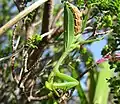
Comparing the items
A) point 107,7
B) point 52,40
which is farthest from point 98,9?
point 52,40

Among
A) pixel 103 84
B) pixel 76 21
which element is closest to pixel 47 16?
pixel 76 21

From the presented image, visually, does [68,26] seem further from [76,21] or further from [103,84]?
[103,84]

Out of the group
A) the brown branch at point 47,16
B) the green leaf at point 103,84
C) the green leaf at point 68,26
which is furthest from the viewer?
the green leaf at point 103,84

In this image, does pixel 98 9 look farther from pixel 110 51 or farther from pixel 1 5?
pixel 1 5

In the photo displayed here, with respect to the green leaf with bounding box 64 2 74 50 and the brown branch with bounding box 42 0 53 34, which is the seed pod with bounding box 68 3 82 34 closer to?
the green leaf with bounding box 64 2 74 50

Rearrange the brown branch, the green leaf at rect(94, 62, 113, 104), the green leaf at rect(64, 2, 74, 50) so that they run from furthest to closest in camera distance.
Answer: the green leaf at rect(94, 62, 113, 104) < the brown branch < the green leaf at rect(64, 2, 74, 50)

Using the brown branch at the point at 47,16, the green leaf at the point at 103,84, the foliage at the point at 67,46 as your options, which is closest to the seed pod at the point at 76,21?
the foliage at the point at 67,46

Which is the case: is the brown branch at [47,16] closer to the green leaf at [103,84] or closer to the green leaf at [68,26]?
the green leaf at [68,26]

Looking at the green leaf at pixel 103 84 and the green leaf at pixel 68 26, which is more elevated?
the green leaf at pixel 68 26

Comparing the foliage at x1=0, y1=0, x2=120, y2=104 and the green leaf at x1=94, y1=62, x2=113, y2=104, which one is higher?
the foliage at x1=0, y1=0, x2=120, y2=104

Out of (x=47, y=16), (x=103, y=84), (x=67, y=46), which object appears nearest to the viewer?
(x=67, y=46)

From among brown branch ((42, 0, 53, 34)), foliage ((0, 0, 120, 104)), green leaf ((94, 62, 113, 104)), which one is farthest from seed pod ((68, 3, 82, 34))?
green leaf ((94, 62, 113, 104))
